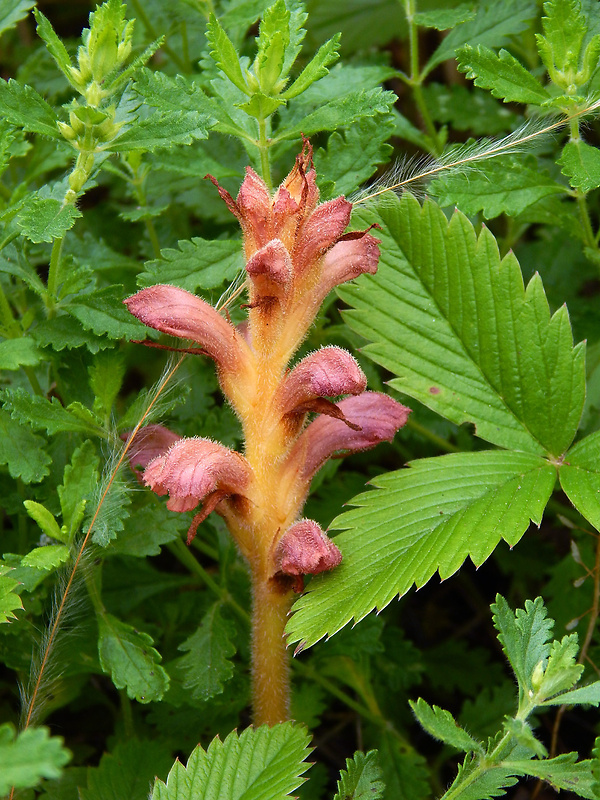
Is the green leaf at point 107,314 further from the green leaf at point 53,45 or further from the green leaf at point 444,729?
the green leaf at point 444,729

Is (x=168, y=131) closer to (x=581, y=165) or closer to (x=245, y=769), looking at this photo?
(x=581, y=165)

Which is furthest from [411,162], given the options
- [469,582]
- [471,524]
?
[469,582]

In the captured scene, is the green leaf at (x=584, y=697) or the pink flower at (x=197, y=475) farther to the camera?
the pink flower at (x=197, y=475)

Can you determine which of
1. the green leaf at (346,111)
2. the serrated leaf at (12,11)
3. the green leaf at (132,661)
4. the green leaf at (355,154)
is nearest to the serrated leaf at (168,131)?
the green leaf at (346,111)

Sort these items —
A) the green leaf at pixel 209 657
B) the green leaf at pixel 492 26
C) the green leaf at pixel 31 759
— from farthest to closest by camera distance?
the green leaf at pixel 492 26 → the green leaf at pixel 209 657 → the green leaf at pixel 31 759

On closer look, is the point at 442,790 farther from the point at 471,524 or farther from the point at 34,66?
the point at 34,66

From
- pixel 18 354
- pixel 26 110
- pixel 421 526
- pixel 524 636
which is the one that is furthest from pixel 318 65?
pixel 524 636
